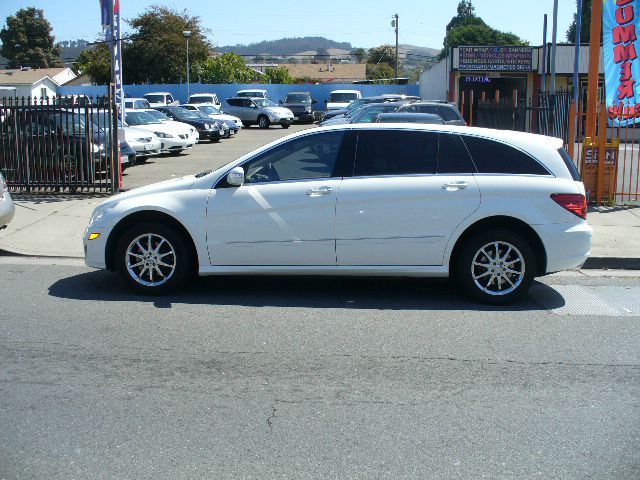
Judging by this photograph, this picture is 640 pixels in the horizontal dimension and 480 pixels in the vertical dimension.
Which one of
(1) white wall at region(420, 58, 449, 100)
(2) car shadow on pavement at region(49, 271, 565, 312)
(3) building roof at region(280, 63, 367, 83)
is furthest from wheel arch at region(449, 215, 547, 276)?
(3) building roof at region(280, 63, 367, 83)

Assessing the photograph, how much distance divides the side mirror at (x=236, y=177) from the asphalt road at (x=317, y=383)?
3.77ft

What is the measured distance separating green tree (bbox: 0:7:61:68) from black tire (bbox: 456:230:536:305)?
9049 centimetres

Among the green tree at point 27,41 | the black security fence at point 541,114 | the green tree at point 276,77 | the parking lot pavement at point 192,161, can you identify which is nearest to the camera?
the black security fence at point 541,114

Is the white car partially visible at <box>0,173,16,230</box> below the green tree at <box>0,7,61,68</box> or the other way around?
below

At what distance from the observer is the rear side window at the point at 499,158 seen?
7.45m

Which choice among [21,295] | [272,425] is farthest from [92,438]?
[21,295]

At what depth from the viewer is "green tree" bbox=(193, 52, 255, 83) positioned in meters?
63.9

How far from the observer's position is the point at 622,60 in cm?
1225

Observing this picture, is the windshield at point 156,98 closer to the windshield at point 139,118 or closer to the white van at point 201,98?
the white van at point 201,98

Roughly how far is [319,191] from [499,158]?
176 cm

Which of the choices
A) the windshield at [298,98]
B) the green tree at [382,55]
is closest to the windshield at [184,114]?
the windshield at [298,98]

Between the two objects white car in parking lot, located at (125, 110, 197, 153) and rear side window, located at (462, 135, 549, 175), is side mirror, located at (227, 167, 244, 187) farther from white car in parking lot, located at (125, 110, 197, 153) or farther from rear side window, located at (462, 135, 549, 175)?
white car in parking lot, located at (125, 110, 197, 153)

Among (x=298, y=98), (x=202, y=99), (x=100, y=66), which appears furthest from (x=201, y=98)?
(x=100, y=66)

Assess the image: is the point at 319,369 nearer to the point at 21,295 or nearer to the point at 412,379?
the point at 412,379
